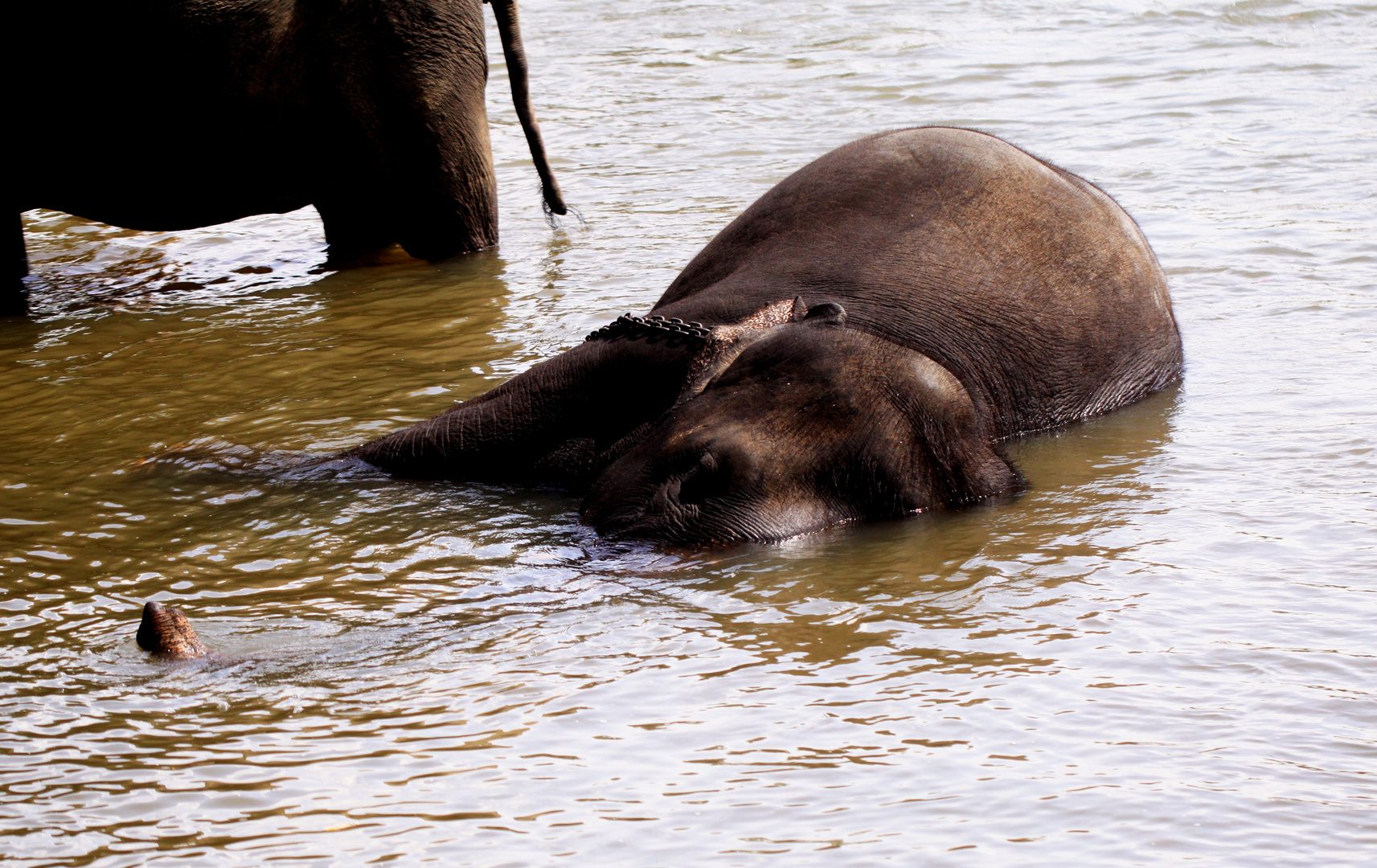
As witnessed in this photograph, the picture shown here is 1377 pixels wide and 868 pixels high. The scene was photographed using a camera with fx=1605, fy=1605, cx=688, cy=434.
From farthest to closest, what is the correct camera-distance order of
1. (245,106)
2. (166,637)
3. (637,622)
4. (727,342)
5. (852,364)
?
(245,106) → (727,342) → (852,364) → (637,622) → (166,637)

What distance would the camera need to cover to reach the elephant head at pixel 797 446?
4211 millimetres

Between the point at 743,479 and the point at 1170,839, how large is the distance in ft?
5.31

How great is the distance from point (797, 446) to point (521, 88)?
435 centimetres

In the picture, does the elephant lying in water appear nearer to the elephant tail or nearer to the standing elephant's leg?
the standing elephant's leg

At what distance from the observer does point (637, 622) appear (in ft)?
12.7

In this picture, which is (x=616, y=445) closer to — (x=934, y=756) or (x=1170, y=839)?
(x=934, y=756)

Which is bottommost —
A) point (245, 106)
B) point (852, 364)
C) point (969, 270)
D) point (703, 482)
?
point (703, 482)

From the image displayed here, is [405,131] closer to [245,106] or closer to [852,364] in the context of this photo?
[245,106]

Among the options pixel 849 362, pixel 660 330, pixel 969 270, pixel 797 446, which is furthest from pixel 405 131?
pixel 797 446

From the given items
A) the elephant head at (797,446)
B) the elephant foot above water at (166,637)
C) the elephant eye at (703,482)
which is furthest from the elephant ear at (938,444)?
the elephant foot above water at (166,637)

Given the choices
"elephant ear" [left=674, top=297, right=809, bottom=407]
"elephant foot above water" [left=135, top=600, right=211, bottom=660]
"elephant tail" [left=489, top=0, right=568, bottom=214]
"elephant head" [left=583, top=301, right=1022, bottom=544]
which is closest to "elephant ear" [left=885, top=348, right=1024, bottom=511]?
"elephant head" [left=583, top=301, right=1022, bottom=544]

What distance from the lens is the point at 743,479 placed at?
4.20m

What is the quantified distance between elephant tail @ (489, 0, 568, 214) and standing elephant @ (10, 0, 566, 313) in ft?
0.07

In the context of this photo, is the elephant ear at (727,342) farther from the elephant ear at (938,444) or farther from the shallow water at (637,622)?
the shallow water at (637,622)
